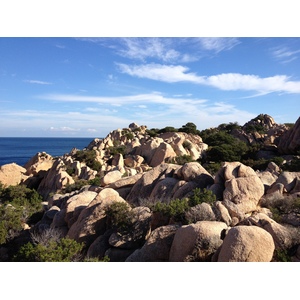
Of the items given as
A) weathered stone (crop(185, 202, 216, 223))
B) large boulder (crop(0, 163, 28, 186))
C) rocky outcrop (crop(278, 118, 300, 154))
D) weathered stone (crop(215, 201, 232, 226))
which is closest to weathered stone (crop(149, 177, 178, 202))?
weathered stone (crop(185, 202, 216, 223))

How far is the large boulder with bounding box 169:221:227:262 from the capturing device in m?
6.96

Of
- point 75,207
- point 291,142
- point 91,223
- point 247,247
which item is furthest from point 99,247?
point 291,142

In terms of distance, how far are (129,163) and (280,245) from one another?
26.3 m

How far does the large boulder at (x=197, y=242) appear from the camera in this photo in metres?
6.96

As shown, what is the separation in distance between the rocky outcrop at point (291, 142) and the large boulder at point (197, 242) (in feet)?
106

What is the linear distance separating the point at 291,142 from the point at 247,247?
3409 centimetres

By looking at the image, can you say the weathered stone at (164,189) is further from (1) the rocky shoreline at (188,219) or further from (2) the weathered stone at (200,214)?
(2) the weathered stone at (200,214)

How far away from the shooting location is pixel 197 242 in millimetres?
7121

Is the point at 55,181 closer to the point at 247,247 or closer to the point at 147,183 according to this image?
the point at 147,183

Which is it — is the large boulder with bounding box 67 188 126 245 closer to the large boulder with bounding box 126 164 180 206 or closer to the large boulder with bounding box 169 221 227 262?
the large boulder with bounding box 126 164 180 206

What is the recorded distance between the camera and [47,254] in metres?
7.05

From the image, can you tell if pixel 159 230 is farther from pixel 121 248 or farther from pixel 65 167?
pixel 65 167

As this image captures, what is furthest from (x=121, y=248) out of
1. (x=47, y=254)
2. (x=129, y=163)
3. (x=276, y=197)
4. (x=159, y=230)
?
(x=129, y=163)

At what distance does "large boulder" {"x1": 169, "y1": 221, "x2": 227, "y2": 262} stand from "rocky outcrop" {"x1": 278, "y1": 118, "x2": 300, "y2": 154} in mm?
32368
